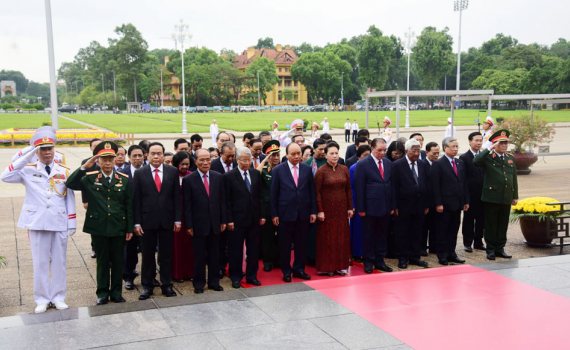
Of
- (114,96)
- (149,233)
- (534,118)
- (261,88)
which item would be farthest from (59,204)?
(114,96)

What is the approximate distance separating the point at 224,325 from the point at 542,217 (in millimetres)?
5886

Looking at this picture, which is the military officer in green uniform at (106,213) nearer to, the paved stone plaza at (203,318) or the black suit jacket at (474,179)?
the paved stone plaza at (203,318)

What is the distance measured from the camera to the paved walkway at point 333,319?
4906mm

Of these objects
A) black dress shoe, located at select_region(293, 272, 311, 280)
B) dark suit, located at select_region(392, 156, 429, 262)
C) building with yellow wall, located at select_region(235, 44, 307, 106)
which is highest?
building with yellow wall, located at select_region(235, 44, 307, 106)

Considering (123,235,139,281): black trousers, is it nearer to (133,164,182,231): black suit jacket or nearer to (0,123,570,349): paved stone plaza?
(0,123,570,349): paved stone plaza

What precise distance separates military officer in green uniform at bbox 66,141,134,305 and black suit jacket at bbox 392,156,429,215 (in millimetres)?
3862

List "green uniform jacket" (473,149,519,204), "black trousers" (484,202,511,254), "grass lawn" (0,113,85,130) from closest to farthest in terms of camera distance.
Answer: "green uniform jacket" (473,149,519,204) → "black trousers" (484,202,511,254) → "grass lawn" (0,113,85,130)

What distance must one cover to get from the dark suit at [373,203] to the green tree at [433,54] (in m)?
99.5

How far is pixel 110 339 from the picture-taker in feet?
16.2

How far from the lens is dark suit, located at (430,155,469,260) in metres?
7.80

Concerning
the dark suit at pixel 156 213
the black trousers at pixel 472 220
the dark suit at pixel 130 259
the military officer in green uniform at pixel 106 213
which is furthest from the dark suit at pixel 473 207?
the military officer in green uniform at pixel 106 213

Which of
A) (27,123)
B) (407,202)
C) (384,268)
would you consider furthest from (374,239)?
(27,123)

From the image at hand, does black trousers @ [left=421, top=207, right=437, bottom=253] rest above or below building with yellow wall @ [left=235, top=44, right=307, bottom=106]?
below

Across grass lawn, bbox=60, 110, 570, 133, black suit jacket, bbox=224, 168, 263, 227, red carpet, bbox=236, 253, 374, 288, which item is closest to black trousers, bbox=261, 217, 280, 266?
red carpet, bbox=236, 253, 374, 288
